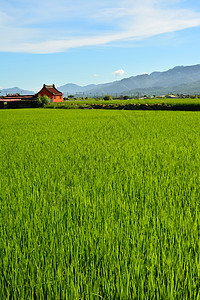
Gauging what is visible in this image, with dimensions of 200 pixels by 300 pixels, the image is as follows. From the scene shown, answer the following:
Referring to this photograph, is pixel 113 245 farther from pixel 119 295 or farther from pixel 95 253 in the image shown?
pixel 119 295

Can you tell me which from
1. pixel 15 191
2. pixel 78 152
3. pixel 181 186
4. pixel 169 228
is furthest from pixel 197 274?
pixel 78 152

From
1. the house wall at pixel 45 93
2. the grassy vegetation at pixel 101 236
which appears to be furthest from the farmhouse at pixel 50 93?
the grassy vegetation at pixel 101 236

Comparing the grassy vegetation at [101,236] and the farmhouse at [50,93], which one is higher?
the farmhouse at [50,93]

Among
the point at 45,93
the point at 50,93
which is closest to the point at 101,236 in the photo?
the point at 50,93

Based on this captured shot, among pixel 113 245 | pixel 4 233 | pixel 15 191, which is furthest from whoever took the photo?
pixel 15 191

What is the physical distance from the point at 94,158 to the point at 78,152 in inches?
18.6

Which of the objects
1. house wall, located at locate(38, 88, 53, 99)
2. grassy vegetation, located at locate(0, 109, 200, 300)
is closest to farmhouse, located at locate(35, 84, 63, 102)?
house wall, located at locate(38, 88, 53, 99)

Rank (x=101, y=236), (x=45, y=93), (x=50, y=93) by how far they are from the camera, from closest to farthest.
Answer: (x=101, y=236)
(x=50, y=93)
(x=45, y=93)

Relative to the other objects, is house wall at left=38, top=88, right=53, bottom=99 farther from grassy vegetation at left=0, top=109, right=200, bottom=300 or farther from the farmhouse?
grassy vegetation at left=0, top=109, right=200, bottom=300

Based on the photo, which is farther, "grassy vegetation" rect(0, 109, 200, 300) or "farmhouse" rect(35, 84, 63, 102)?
"farmhouse" rect(35, 84, 63, 102)

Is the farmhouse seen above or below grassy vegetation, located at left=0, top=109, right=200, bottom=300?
above

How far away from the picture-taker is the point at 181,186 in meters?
2.86

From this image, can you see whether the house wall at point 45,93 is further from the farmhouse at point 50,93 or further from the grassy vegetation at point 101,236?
the grassy vegetation at point 101,236

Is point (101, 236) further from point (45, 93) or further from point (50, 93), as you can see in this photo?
point (45, 93)
